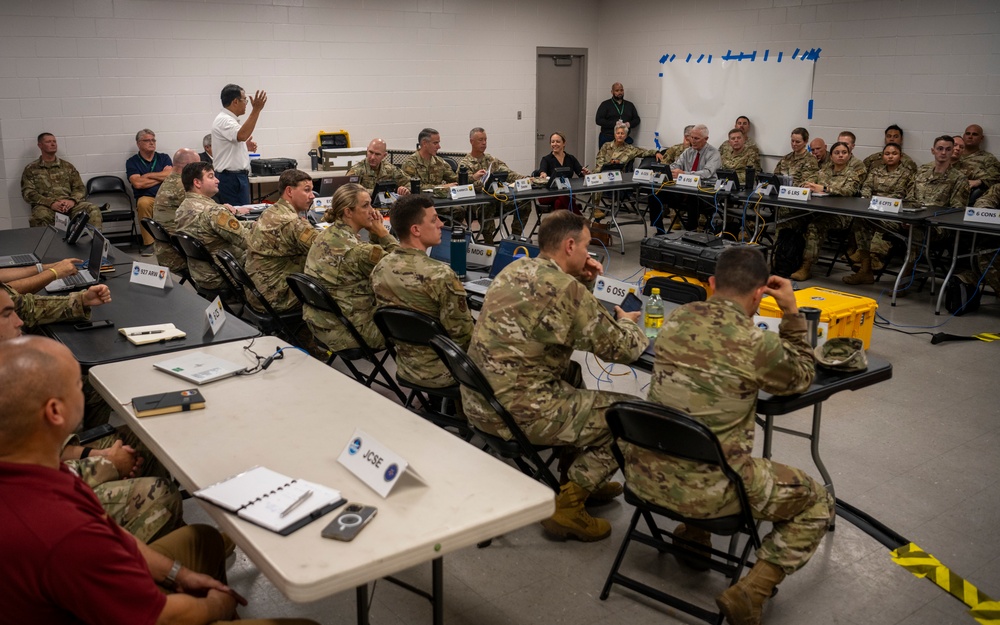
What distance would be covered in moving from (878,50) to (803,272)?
2.86 metres

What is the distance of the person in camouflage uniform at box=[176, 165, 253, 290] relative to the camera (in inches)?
201

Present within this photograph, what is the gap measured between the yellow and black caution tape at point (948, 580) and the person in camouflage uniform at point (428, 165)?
5570 mm

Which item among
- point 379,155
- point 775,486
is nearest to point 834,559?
point 775,486

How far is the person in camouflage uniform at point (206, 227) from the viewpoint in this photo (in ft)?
16.7

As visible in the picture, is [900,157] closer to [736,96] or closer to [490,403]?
[736,96]

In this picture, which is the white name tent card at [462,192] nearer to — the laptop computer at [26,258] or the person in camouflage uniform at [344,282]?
the person in camouflage uniform at [344,282]

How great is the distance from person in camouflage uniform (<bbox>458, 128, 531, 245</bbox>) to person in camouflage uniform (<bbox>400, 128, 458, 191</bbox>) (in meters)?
0.20

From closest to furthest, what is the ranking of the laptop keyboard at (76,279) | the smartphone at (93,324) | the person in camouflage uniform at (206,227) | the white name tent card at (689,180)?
1. the smartphone at (93,324)
2. the laptop keyboard at (76,279)
3. the person in camouflage uniform at (206,227)
4. the white name tent card at (689,180)

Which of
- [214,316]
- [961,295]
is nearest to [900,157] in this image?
[961,295]

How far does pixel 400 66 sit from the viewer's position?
9.97 metres

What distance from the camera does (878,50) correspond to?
8.40 metres

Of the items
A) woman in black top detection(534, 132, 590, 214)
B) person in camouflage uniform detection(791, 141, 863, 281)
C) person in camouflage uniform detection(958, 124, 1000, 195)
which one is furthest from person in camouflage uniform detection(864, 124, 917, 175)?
woman in black top detection(534, 132, 590, 214)

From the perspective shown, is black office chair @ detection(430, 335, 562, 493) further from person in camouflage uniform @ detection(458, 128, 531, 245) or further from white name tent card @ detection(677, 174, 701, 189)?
white name tent card @ detection(677, 174, 701, 189)

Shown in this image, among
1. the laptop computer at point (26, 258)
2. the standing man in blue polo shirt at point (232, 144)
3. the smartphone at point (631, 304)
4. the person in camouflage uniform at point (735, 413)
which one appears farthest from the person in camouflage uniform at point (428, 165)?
the person in camouflage uniform at point (735, 413)
